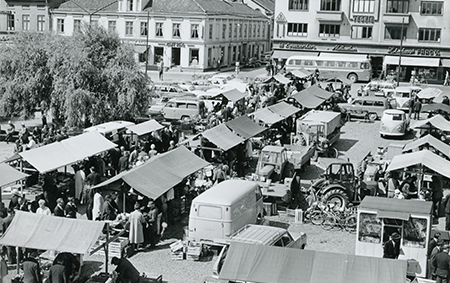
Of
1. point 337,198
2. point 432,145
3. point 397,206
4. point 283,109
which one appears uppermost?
point 283,109

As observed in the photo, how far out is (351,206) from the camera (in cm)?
2241

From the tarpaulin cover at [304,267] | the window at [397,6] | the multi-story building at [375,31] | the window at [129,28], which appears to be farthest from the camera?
the window at [129,28]

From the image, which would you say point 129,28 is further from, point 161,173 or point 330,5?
point 161,173

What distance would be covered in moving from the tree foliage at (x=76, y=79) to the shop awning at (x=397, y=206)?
61.3ft

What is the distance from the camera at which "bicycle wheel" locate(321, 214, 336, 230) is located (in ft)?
71.2

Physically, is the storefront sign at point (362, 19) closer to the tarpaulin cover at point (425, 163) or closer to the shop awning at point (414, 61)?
the shop awning at point (414, 61)

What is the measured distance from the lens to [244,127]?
29531 mm

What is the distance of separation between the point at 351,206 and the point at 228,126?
8150mm

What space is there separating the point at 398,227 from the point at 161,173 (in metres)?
8.05

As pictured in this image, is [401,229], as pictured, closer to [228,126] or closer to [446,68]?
[228,126]

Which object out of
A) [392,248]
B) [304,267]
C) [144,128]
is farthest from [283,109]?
[304,267]

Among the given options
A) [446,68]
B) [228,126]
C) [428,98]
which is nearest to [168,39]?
[446,68]

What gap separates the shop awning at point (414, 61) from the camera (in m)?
64.3

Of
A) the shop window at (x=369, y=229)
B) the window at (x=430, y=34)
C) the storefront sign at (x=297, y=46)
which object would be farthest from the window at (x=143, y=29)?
the shop window at (x=369, y=229)
